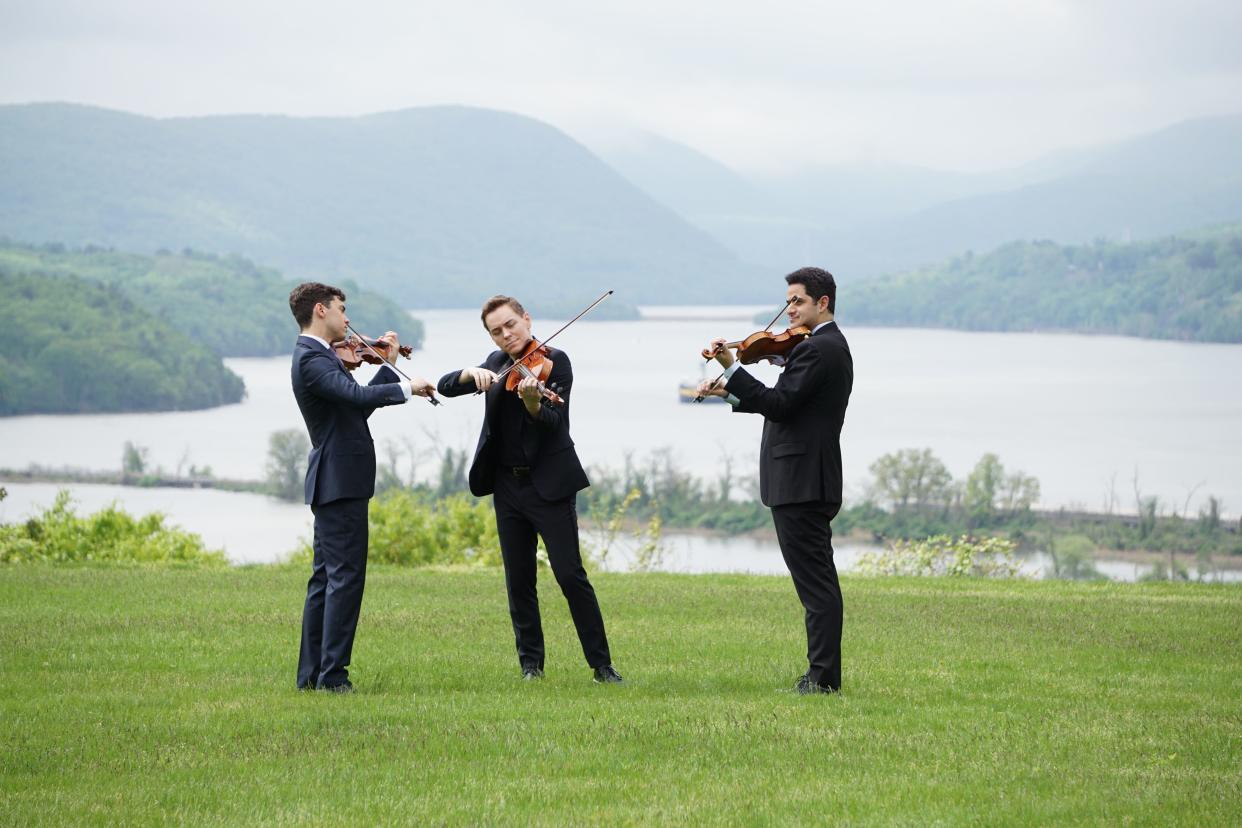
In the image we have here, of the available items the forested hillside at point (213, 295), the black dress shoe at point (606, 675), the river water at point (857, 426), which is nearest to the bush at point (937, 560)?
the black dress shoe at point (606, 675)

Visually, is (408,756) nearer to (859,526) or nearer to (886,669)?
(886,669)

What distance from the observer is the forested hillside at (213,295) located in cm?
13862

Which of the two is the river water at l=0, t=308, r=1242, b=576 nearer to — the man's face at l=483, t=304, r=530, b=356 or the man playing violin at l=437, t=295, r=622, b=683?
the man playing violin at l=437, t=295, r=622, b=683

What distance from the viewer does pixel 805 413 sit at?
8141mm

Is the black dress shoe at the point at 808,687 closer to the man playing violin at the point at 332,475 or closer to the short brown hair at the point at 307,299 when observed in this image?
the man playing violin at the point at 332,475

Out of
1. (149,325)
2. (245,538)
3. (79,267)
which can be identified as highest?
(79,267)

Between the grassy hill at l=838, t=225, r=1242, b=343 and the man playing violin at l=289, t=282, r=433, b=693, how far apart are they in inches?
5700

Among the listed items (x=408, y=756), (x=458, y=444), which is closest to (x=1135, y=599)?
(x=408, y=756)

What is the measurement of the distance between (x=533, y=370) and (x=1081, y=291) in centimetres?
16834

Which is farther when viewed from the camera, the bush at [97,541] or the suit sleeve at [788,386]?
the bush at [97,541]

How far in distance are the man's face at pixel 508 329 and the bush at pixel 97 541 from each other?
9902 mm

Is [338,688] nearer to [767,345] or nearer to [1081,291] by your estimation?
[767,345]

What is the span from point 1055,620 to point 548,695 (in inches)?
211

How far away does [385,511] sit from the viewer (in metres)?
19.4
